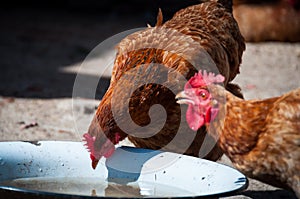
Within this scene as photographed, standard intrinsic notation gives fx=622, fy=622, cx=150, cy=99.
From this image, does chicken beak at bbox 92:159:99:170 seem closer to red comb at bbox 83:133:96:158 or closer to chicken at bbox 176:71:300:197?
red comb at bbox 83:133:96:158

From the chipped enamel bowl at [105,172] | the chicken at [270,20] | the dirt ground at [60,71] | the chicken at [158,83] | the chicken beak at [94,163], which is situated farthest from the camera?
the chicken at [270,20]

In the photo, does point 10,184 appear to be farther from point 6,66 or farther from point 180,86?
point 6,66

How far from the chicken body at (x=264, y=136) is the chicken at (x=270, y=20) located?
19.8 ft

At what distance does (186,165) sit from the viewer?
3342mm

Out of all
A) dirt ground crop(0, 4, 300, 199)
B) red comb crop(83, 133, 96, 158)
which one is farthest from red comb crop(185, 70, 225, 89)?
dirt ground crop(0, 4, 300, 199)

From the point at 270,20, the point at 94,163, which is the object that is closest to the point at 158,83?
the point at 94,163

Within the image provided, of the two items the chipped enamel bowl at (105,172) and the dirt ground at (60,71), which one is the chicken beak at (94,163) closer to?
the chipped enamel bowl at (105,172)

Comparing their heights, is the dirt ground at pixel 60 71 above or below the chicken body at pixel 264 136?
below

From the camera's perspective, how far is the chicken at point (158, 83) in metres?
3.71

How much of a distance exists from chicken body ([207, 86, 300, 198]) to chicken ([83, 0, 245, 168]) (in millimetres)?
569

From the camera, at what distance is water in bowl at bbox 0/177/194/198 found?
10.7 ft

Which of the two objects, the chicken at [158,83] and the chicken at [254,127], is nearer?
the chicken at [254,127]

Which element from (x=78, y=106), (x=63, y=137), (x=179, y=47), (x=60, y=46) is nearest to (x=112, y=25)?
(x=60, y=46)

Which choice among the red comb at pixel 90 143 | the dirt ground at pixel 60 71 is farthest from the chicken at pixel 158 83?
the dirt ground at pixel 60 71
